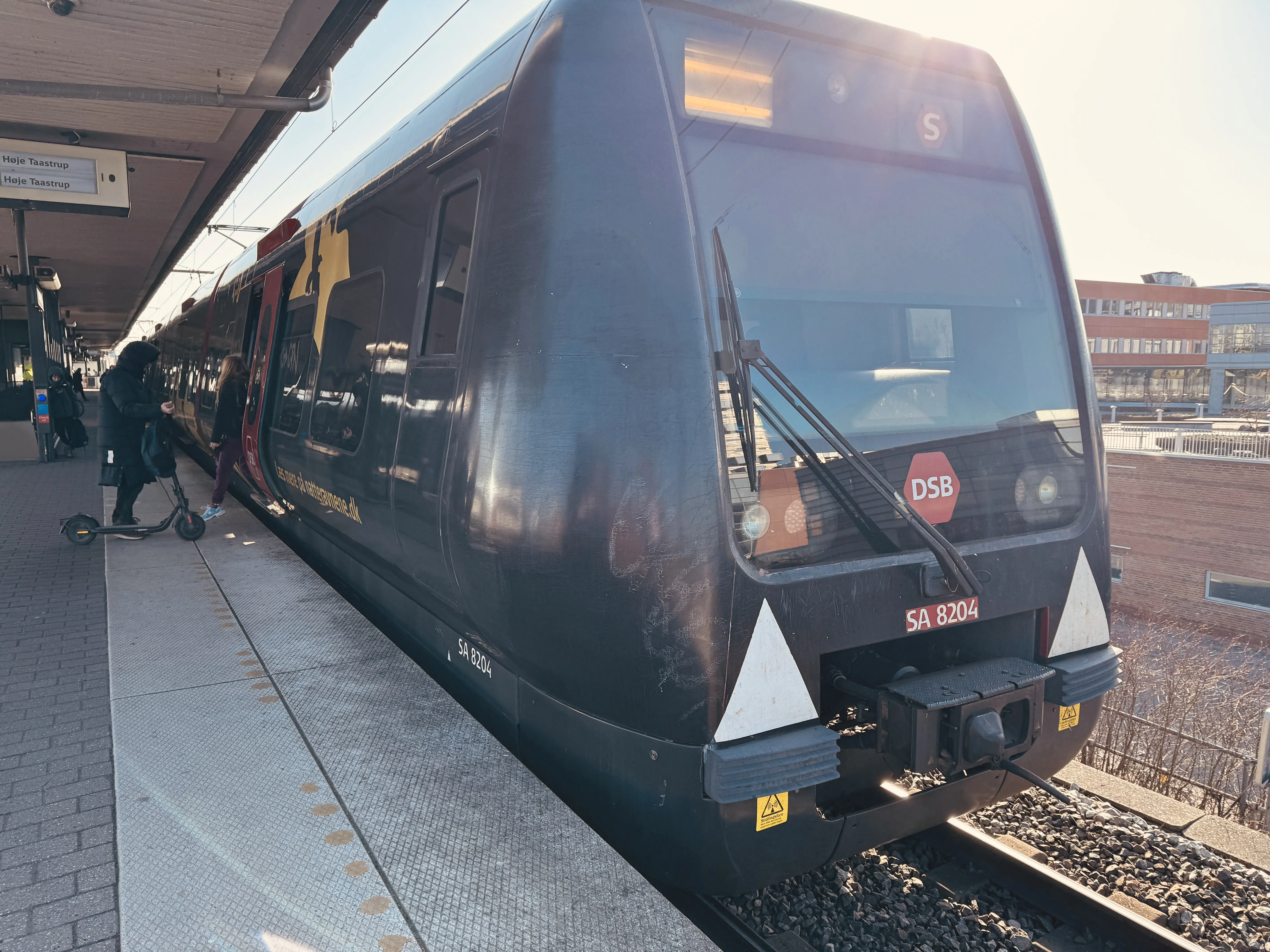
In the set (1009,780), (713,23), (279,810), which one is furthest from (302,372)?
(1009,780)

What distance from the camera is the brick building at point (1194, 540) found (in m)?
29.2

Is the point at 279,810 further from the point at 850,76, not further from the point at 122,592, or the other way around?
the point at 122,592

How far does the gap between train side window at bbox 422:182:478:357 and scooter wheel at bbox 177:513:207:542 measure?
5.33 metres

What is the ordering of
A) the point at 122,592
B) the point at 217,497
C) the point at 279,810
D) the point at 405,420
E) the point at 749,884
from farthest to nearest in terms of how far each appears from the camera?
the point at 217,497 < the point at 122,592 < the point at 405,420 < the point at 279,810 < the point at 749,884

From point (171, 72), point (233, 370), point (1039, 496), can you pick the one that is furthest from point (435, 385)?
point (171, 72)

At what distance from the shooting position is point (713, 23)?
8.91 ft

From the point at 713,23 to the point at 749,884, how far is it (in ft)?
8.78

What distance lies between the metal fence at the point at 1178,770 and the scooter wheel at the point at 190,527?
706cm

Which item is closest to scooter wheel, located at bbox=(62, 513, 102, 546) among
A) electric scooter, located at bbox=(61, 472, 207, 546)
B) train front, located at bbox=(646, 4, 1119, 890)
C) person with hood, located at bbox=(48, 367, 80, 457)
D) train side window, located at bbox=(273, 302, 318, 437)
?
electric scooter, located at bbox=(61, 472, 207, 546)

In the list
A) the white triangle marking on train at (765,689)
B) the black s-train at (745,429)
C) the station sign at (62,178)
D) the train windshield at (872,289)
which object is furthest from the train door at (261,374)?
the white triangle marking on train at (765,689)

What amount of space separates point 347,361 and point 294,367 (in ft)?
4.55

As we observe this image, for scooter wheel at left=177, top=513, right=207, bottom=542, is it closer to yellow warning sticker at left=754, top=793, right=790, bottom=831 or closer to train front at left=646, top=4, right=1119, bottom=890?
train front at left=646, top=4, right=1119, bottom=890

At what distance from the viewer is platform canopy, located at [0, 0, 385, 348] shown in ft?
20.6

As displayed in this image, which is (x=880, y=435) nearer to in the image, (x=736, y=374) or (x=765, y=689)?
(x=736, y=374)
